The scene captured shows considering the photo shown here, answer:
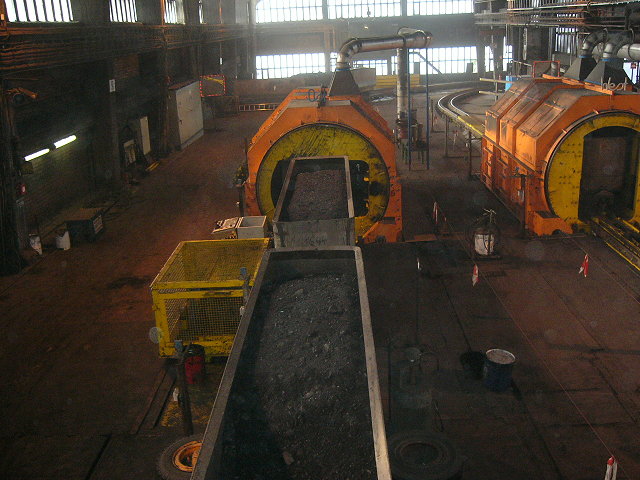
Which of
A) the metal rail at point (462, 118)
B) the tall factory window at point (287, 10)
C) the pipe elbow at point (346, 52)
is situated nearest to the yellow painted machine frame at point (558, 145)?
the metal rail at point (462, 118)

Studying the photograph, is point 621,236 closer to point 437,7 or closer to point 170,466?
point 170,466

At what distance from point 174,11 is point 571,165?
18.2 meters

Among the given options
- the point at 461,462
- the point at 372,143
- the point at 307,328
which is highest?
the point at 372,143

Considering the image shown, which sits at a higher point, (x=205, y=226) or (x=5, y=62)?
(x=5, y=62)

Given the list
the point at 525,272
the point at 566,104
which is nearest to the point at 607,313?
the point at 525,272

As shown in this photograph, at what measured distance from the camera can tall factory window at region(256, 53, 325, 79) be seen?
4231 centimetres

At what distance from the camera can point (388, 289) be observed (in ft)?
31.8

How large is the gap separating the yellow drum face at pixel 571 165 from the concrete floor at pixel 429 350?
60 centimetres

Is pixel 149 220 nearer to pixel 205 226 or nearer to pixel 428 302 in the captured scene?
pixel 205 226

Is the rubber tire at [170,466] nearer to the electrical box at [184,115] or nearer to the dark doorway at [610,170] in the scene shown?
the dark doorway at [610,170]

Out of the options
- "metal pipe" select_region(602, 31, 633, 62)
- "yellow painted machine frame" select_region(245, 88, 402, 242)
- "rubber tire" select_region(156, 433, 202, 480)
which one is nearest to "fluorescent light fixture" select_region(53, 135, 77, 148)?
"yellow painted machine frame" select_region(245, 88, 402, 242)

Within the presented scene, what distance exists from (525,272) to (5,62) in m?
8.83

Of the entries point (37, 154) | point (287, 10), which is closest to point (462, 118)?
point (37, 154)

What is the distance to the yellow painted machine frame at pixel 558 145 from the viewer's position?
10836 mm
